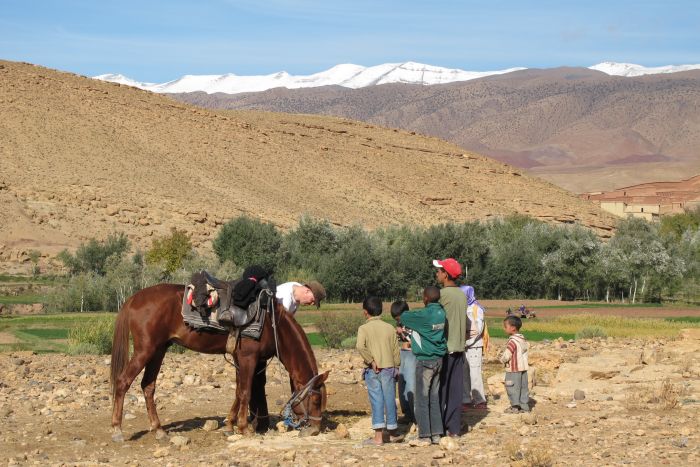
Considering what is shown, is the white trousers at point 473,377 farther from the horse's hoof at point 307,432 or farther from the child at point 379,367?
the horse's hoof at point 307,432

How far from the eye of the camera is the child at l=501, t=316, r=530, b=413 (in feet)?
45.1

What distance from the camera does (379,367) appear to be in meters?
12.0

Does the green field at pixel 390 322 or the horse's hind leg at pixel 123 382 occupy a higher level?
the horse's hind leg at pixel 123 382

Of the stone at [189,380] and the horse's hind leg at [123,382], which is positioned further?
the stone at [189,380]

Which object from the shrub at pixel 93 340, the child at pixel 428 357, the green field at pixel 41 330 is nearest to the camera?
the child at pixel 428 357

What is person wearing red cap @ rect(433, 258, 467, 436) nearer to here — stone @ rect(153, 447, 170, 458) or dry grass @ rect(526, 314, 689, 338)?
stone @ rect(153, 447, 170, 458)

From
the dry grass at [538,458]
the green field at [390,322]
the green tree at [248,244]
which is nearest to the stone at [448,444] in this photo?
the dry grass at [538,458]

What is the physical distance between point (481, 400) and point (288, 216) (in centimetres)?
5812

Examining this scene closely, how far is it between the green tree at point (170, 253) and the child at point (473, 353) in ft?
115

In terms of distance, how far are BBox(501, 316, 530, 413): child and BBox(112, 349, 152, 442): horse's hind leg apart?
439 cm

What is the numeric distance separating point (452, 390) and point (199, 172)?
66928 millimetres

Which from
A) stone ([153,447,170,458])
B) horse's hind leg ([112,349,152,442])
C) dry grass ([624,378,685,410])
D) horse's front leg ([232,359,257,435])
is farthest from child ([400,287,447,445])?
dry grass ([624,378,685,410])

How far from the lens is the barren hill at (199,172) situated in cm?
6284

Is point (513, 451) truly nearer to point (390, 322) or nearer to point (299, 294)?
point (299, 294)
